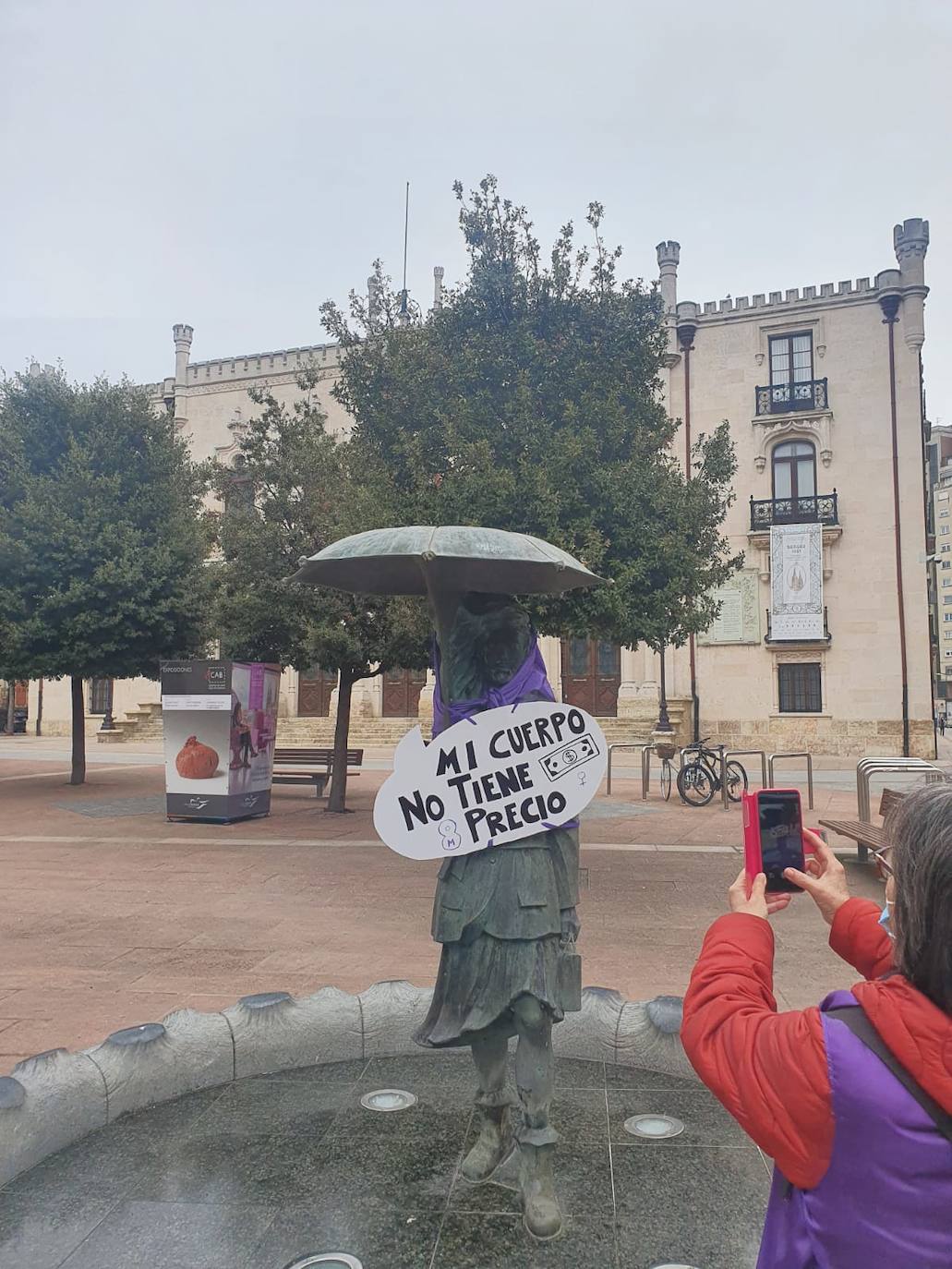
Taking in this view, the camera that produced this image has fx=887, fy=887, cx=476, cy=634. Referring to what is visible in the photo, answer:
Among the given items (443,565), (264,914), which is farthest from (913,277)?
(443,565)

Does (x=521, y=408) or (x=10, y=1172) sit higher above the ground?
(x=521, y=408)

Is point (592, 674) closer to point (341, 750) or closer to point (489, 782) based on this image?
point (341, 750)

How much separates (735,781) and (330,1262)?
12.6 meters

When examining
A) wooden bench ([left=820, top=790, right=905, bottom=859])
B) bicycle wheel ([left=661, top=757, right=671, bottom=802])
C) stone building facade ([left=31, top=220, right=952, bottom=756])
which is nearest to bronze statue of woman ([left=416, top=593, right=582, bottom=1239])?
wooden bench ([left=820, top=790, right=905, bottom=859])

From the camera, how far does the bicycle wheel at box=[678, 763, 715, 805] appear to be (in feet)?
43.4

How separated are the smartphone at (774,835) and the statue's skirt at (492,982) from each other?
1.29 metres

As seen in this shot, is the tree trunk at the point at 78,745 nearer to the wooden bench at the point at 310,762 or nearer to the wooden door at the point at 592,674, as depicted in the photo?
the wooden bench at the point at 310,762

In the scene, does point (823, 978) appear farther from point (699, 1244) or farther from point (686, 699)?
point (686, 699)

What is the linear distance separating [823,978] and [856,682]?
66.9 feet


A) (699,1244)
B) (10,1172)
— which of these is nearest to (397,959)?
(10,1172)

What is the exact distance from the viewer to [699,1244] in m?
2.48

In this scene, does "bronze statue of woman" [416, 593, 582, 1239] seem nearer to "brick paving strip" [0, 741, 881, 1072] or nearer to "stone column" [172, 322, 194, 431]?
"brick paving strip" [0, 741, 881, 1072]

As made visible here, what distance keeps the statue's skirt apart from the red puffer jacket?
1.35 meters

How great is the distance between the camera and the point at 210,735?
→ 1156 cm
